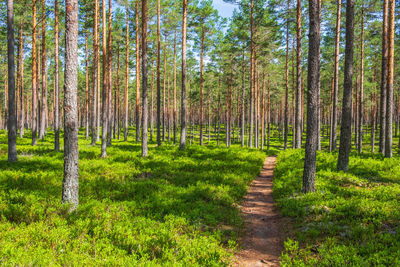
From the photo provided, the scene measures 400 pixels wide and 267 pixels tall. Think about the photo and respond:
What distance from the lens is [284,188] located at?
28.3 feet

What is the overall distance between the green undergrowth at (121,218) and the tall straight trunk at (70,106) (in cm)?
55

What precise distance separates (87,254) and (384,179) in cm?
1060

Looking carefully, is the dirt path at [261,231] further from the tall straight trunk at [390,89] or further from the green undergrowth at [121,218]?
the tall straight trunk at [390,89]

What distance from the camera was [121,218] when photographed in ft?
18.9

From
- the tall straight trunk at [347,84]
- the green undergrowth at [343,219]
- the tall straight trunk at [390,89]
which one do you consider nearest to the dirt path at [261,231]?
the green undergrowth at [343,219]

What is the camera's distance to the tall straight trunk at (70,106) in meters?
5.86

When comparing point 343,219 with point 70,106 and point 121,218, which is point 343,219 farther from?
point 70,106

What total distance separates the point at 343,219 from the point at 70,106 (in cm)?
778

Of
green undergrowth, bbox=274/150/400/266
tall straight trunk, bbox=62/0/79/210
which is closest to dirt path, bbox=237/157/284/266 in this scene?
green undergrowth, bbox=274/150/400/266

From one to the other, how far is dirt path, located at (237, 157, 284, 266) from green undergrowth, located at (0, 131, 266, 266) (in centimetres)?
33

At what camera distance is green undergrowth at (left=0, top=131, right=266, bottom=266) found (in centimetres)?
425

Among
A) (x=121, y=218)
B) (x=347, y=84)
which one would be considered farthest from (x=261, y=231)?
(x=347, y=84)

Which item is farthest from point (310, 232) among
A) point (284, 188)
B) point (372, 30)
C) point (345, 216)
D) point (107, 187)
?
point (372, 30)

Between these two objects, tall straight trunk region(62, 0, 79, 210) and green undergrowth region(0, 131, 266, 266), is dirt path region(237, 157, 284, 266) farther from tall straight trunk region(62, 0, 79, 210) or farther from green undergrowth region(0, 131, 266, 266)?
tall straight trunk region(62, 0, 79, 210)
